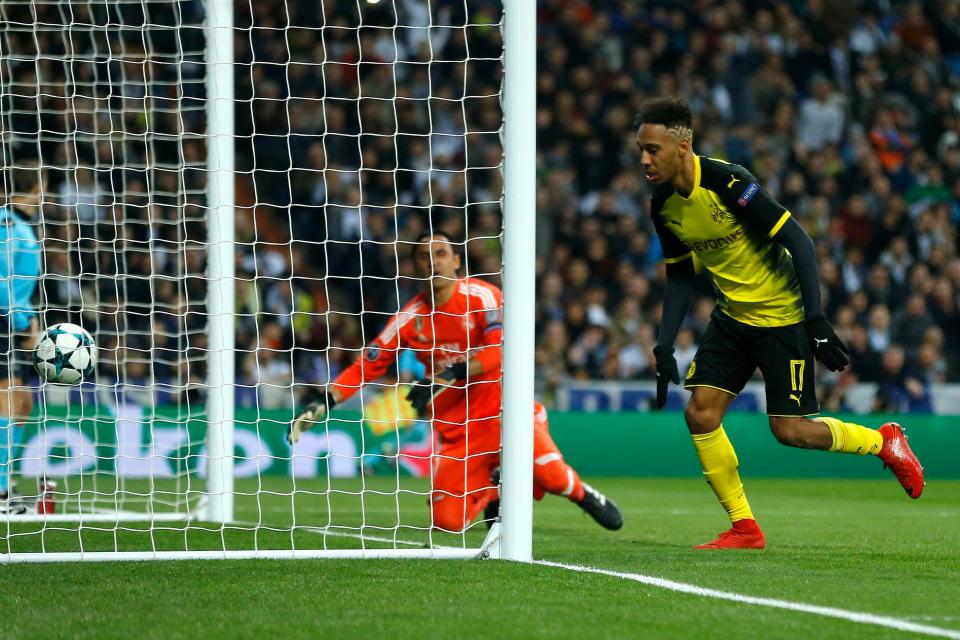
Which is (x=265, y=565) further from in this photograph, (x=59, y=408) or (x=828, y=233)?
(x=828, y=233)

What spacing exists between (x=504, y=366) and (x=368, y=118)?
10.7m

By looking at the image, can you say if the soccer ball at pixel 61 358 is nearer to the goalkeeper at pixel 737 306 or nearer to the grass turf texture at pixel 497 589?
the grass turf texture at pixel 497 589

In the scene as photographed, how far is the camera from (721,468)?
6.57 metres

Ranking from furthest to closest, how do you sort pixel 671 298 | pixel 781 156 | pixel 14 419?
pixel 781 156 < pixel 14 419 < pixel 671 298

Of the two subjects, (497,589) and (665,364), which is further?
(665,364)

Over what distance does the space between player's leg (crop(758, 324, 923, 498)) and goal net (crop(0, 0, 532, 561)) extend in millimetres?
1670

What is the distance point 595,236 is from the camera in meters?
15.8

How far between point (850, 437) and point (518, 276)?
1.88 metres

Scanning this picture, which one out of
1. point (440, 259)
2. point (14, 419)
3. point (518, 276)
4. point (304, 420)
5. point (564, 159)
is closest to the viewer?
point (518, 276)

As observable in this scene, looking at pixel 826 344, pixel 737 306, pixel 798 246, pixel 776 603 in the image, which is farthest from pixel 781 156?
pixel 776 603

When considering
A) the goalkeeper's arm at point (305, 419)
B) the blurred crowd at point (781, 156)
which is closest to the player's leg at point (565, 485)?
the goalkeeper's arm at point (305, 419)

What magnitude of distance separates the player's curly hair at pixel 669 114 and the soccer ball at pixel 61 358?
3127mm

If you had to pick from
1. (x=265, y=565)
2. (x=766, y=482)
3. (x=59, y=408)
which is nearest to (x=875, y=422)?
(x=766, y=482)

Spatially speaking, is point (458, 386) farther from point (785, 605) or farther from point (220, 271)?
point (785, 605)
